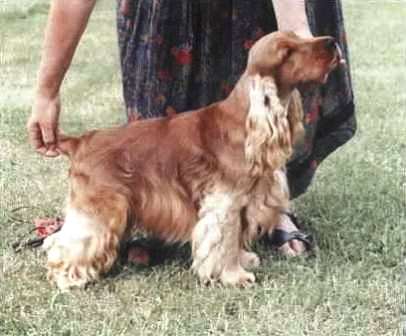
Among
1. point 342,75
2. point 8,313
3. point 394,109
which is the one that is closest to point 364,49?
point 394,109

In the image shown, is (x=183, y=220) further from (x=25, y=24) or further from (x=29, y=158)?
(x=25, y=24)

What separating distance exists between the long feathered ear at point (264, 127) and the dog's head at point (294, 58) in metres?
0.04

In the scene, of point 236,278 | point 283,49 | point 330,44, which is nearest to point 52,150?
point 236,278

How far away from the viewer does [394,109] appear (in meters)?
5.81

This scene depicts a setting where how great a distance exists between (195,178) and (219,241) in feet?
0.74

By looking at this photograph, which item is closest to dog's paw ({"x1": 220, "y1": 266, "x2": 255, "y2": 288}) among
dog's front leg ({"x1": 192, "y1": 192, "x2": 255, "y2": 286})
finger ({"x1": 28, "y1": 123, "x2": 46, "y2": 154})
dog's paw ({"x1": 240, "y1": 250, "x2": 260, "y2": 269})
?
dog's front leg ({"x1": 192, "y1": 192, "x2": 255, "y2": 286})

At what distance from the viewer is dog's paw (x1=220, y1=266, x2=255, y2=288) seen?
126 inches

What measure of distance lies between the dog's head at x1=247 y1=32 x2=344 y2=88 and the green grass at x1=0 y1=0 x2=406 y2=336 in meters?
0.69

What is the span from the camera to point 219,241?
3.21 m

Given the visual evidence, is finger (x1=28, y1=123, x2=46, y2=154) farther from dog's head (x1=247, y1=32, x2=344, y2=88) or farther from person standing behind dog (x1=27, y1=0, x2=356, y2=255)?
dog's head (x1=247, y1=32, x2=344, y2=88)

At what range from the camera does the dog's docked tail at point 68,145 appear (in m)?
3.22

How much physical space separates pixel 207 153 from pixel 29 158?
1.96m

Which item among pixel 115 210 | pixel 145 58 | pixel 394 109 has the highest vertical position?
pixel 145 58

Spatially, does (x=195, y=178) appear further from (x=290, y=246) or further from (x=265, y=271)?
(x=290, y=246)
